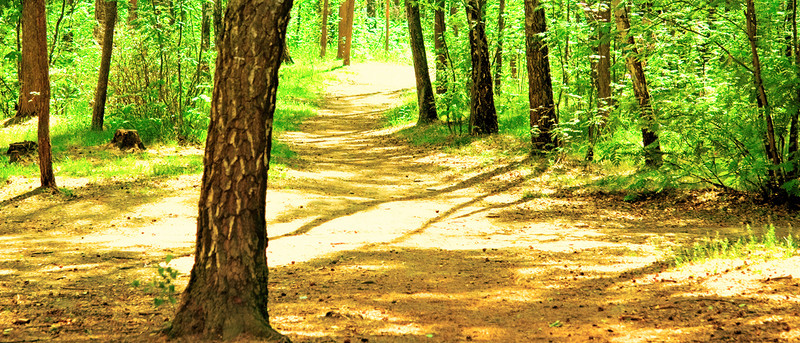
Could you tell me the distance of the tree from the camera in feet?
11.7

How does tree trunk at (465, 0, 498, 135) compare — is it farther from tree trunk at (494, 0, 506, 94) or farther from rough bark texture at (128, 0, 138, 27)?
rough bark texture at (128, 0, 138, 27)

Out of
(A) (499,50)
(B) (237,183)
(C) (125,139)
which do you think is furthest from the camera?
(A) (499,50)

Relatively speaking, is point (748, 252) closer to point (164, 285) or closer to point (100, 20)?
point (164, 285)

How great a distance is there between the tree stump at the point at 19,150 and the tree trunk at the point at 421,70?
9989mm

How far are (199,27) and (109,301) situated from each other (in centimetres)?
1161

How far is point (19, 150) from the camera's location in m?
11.1

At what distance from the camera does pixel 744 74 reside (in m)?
8.09

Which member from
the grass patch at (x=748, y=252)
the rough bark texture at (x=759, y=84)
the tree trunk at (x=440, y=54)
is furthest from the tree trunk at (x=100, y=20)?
the grass patch at (x=748, y=252)

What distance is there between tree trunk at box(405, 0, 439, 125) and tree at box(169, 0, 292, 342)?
14.4 m

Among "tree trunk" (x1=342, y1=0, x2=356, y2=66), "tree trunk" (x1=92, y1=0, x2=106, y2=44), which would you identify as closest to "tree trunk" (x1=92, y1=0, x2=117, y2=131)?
"tree trunk" (x1=92, y1=0, x2=106, y2=44)

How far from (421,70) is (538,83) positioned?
19.9 ft

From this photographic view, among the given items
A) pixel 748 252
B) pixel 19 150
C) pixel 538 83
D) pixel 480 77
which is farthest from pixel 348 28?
pixel 748 252

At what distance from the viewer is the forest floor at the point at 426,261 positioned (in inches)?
166

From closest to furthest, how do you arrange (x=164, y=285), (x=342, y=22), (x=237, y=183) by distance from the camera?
(x=237, y=183), (x=164, y=285), (x=342, y=22)
